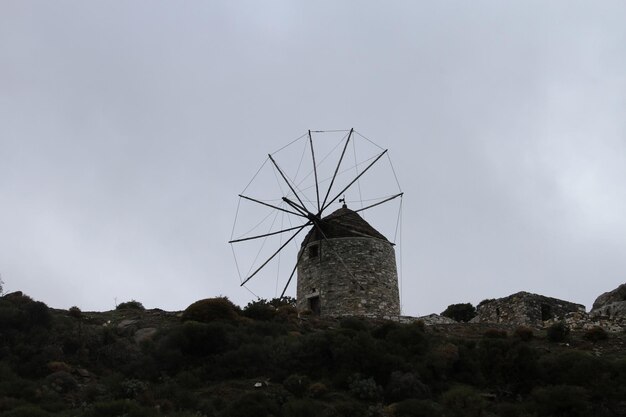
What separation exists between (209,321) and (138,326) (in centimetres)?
264

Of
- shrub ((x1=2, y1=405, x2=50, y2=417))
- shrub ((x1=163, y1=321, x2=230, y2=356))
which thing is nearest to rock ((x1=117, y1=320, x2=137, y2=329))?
shrub ((x1=163, y1=321, x2=230, y2=356))

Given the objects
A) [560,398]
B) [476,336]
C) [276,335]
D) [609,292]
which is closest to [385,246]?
[476,336]

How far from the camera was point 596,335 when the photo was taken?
30344mm

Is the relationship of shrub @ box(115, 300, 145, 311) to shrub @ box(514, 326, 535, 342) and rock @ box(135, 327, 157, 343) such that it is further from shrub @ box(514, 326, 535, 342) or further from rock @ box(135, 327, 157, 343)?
shrub @ box(514, 326, 535, 342)

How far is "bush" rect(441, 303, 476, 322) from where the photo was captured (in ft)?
146

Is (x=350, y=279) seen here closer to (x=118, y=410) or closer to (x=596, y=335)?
(x=596, y=335)

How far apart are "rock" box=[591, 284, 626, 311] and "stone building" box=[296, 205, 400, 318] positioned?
10.4 m

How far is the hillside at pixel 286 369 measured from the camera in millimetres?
22344

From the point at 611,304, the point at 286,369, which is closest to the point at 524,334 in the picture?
the point at 611,304

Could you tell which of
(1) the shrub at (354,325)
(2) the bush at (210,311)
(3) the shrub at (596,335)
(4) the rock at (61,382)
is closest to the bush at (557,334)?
(3) the shrub at (596,335)

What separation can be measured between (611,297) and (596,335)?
29.7 ft

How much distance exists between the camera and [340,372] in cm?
2502

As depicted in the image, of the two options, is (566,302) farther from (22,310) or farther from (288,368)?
(22,310)

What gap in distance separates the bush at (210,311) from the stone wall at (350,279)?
496cm
